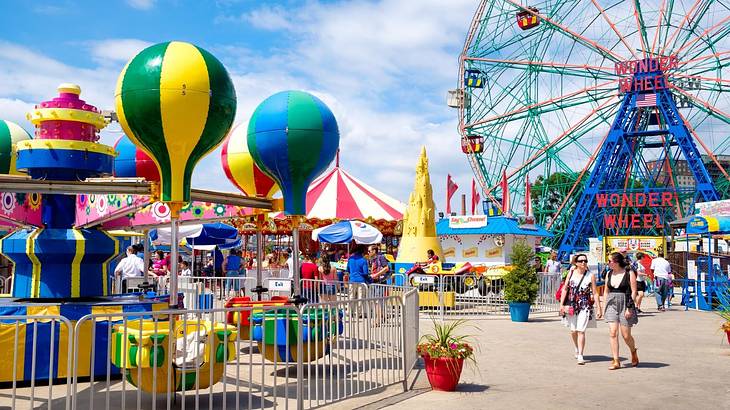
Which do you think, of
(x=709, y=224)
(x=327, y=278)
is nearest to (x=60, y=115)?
(x=327, y=278)

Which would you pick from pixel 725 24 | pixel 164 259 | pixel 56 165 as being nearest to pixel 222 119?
pixel 56 165

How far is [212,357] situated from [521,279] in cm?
946

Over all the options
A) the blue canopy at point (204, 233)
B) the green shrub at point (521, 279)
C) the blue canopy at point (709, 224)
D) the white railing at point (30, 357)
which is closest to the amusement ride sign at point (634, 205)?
the blue canopy at point (709, 224)

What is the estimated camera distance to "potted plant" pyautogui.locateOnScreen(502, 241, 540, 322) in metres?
14.1

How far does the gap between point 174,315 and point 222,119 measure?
2.43 meters

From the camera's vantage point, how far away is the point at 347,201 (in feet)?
74.9

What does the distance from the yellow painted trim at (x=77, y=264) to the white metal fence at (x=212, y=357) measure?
0.71 metres

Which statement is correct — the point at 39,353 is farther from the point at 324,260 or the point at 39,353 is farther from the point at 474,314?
the point at 474,314

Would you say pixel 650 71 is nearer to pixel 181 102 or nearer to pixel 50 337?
pixel 181 102

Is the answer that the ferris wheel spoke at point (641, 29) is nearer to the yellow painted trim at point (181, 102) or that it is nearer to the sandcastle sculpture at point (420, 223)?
the sandcastle sculpture at point (420, 223)

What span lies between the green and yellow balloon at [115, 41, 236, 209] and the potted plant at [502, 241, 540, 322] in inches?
331

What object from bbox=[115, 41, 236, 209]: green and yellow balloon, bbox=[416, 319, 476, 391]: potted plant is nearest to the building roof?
bbox=[416, 319, 476, 391]: potted plant

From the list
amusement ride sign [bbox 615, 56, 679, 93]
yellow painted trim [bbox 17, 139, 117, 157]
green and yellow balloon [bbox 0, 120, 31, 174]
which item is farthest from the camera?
amusement ride sign [bbox 615, 56, 679, 93]

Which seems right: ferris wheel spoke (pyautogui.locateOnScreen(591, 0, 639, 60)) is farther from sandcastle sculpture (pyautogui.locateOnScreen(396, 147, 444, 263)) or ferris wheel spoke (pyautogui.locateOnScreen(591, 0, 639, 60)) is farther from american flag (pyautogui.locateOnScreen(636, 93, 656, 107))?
sandcastle sculpture (pyautogui.locateOnScreen(396, 147, 444, 263))
